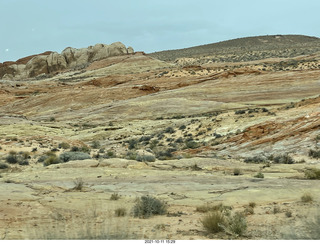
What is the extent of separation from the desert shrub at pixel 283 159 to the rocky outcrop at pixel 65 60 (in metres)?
84.0

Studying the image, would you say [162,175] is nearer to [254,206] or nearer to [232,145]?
[254,206]

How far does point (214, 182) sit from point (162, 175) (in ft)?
7.81

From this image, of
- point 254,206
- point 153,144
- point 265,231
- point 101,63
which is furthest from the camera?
point 101,63

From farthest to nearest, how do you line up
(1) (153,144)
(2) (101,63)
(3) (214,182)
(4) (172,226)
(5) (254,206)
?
1. (2) (101,63)
2. (1) (153,144)
3. (3) (214,182)
4. (5) (254,206)
5. (4) (172,226)

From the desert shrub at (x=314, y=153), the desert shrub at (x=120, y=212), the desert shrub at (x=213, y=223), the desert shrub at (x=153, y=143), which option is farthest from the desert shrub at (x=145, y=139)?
the desert shrub at (x=213, y=223)

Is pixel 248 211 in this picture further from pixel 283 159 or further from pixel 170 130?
pixel 170 130

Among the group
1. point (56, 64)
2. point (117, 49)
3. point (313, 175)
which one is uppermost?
point (117, 49)

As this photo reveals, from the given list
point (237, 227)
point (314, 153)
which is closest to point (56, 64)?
point (314, 153)

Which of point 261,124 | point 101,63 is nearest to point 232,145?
point 261,124

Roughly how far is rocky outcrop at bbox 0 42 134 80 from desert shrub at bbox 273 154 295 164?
275ft

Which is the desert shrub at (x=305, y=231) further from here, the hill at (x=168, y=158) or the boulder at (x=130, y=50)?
the boulder at (x=130, y=50)

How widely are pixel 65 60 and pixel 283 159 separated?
307 ft

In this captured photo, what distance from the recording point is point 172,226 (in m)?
6.94

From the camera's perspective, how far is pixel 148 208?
778 cm
